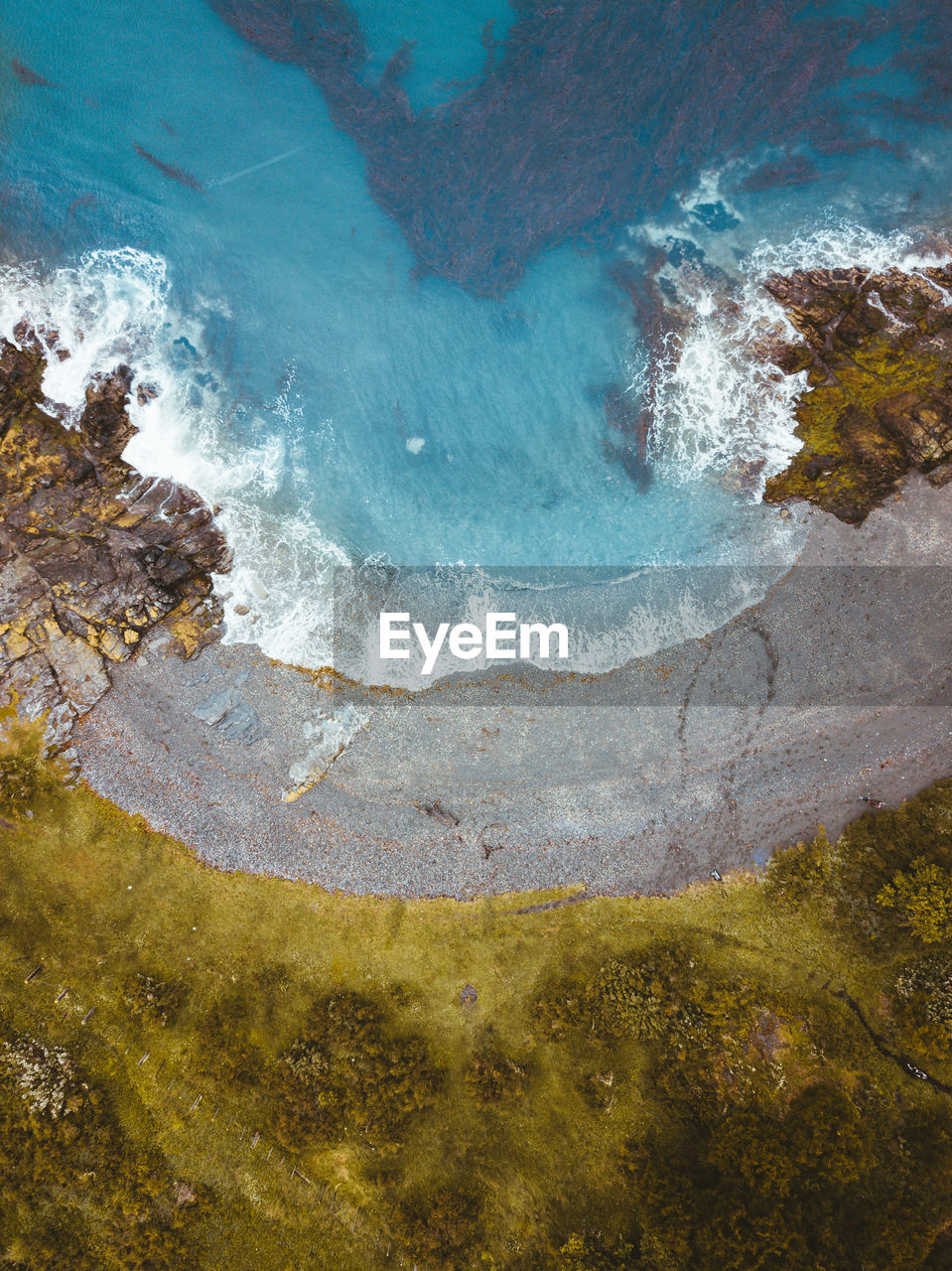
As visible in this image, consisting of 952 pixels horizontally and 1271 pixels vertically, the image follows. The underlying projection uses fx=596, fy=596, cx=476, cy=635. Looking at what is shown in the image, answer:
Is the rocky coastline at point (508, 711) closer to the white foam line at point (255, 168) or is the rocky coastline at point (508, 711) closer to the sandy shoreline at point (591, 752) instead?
the sandy shoreline at point (591, 752)

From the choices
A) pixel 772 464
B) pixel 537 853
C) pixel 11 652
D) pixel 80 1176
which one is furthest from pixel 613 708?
pixel 80 1176

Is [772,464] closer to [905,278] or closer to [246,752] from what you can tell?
[905,278]

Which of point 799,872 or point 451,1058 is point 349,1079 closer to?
point 451,1058

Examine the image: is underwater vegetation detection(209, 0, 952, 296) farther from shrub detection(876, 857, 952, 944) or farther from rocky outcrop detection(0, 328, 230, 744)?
shrub detection(876, 857, 952, 944)

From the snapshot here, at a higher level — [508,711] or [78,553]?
[78,553]

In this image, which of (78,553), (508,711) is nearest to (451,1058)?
(508,711)

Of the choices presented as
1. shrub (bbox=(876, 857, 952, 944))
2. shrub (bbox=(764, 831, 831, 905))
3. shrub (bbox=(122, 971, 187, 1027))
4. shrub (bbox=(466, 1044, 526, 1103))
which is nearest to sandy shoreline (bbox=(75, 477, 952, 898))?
shrub (bbox=(764, 831, 831, 905))

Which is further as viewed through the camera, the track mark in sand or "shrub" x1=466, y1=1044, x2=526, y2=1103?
the track mark in sand
